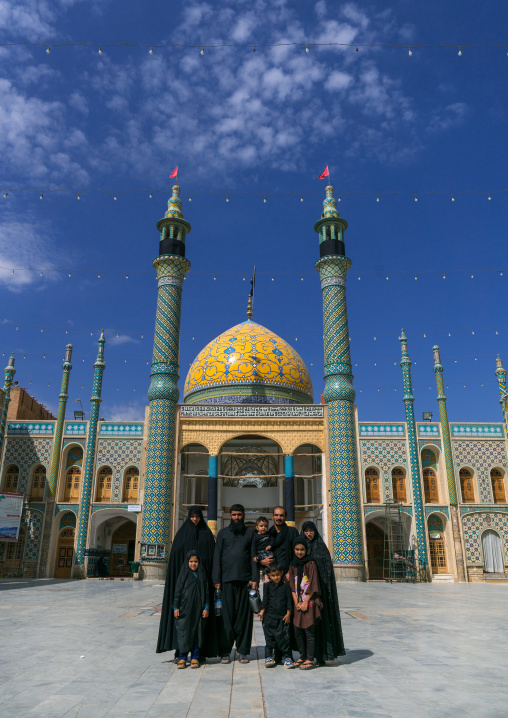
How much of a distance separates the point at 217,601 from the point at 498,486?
18163 millimetres

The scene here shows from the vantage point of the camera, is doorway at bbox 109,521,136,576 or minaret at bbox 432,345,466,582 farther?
doorway at bbox 109,521,136,576

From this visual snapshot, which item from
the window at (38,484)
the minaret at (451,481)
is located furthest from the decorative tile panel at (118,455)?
the minaret at (451,481)

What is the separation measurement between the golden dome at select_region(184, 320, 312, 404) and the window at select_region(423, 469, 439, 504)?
18.6 feet

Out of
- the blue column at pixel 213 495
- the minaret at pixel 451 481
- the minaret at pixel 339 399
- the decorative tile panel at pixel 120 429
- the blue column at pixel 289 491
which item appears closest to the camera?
the minaret at pixel 339 399

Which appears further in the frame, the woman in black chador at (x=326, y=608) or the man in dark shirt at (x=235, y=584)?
the man in dark shirt at (x=235, y=584)

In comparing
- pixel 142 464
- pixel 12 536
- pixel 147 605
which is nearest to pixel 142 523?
pixel 142 464

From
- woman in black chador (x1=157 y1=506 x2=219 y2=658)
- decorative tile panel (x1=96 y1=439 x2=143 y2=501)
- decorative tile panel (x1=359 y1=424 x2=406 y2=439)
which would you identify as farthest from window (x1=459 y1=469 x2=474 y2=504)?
woman in black chador (x1=157 y1=506 x2=219 y2=658)

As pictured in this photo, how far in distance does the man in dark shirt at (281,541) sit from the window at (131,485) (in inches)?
624

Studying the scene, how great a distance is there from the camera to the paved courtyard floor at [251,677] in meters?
3.35

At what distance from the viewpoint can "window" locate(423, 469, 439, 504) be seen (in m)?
20.1

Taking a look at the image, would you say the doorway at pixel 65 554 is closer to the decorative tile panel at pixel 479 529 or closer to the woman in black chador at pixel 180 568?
the decorative tile panel at pixel 479 529

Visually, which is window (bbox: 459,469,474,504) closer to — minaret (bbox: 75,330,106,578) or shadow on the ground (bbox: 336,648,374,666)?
minaret (bbox: 75,330,106,578)

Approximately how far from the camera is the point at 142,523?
1812cm

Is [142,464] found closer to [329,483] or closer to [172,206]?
[329,483]
